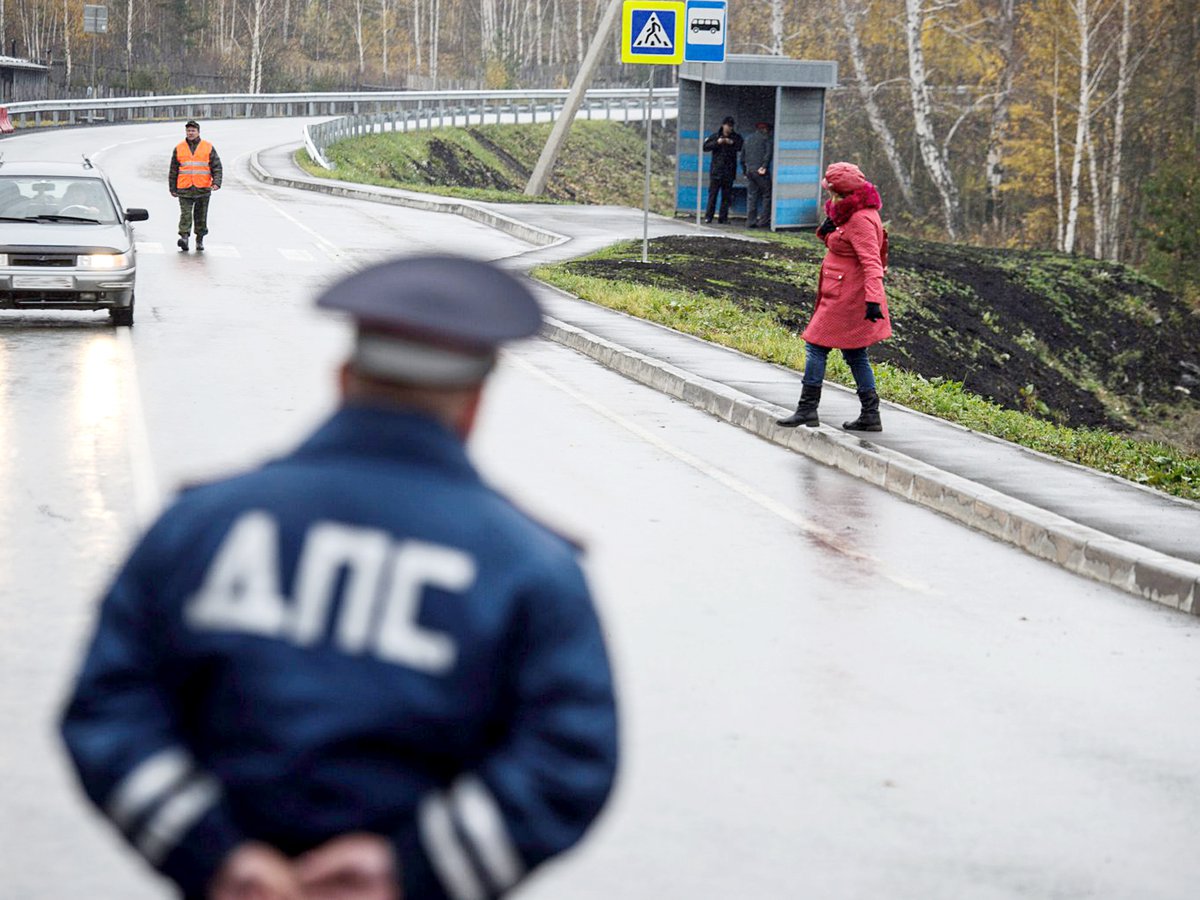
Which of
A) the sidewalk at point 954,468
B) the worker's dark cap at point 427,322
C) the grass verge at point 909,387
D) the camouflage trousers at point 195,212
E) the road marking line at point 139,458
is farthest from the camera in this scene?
the camouflage trousers at point 195,212

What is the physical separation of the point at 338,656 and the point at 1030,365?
22252mm

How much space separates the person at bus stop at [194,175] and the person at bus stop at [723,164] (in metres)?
10.8

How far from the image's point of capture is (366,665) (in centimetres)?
239

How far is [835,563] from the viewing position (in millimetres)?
9328

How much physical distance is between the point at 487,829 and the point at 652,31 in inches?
747

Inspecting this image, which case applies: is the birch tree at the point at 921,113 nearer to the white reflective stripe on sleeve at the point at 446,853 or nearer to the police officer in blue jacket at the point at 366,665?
the police officer in blue jacket at the point at 366,665

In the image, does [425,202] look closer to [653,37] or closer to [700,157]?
[700,157]

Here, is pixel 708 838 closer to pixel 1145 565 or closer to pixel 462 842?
pixel 462 842

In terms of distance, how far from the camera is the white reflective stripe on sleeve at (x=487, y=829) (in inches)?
93.9

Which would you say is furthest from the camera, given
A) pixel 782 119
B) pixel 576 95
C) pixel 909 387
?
pixel 576 95

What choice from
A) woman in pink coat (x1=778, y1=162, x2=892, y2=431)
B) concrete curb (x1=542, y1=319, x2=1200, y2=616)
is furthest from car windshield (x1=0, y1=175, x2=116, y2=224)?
woman in pink coat (x1=778, y1=162, x2=892, y2=431)

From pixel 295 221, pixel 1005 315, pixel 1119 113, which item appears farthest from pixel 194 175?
pixel 1119 113

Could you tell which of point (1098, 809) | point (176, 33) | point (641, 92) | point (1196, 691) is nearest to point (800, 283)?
point (1196, 691)

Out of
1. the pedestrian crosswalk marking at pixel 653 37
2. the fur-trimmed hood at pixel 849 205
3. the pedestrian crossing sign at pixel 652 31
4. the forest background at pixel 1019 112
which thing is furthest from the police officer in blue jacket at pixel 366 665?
the forest background at pixel 1019 112
